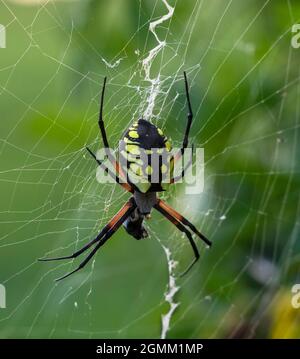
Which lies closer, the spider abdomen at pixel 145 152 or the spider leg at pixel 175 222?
the spider abdomen at pixel 145 152

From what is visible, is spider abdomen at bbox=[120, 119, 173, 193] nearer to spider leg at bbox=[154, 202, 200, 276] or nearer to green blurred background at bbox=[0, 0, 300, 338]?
green blurred background at bbox=[0, 0, 300, 338]

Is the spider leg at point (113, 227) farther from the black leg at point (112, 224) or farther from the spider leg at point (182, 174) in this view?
the spider leg at point (182, 174)

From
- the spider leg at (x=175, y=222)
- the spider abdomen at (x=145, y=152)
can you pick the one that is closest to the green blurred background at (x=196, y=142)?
the spider leg at (x=175, y=222)

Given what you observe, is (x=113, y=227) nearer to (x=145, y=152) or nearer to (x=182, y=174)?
(x=182, y=174)

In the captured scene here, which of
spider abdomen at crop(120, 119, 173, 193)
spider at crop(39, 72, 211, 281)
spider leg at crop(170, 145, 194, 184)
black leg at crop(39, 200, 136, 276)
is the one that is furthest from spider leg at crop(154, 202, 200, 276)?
spider abdomen at crop(120, 119, 173, 193)

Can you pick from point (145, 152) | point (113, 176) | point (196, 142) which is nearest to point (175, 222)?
point (196, 142)
